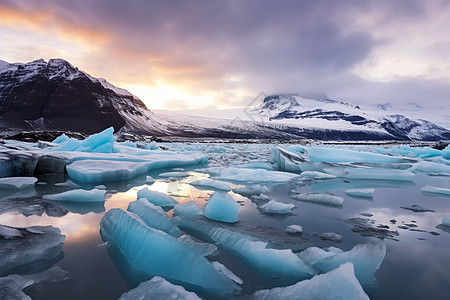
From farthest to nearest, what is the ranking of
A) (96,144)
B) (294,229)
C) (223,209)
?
(96,144) < (223,209) < (294,229)

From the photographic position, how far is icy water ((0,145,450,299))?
1.29 metres

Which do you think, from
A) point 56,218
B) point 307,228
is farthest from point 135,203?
point 307,228

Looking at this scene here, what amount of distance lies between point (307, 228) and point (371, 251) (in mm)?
884

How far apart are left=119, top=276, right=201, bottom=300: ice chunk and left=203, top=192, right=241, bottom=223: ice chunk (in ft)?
4.07

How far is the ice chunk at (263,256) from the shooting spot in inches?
55.7

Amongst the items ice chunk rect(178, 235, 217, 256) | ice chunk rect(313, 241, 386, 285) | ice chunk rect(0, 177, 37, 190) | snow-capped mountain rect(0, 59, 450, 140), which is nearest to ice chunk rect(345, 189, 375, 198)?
ice chunk rect(313, 241, 386, 285)

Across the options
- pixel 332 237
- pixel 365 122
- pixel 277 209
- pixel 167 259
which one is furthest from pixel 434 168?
pixel 365 122

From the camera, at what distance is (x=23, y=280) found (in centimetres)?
128

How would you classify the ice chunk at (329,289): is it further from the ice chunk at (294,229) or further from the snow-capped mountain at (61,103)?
the snow-capped mountain at (61,103)

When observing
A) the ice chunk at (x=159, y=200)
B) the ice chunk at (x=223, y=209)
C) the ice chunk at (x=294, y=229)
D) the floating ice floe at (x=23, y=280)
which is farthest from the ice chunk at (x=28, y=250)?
the ice chunk at (x=294, y=229)

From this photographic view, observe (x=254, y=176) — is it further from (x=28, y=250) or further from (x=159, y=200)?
(x=28, y=250)

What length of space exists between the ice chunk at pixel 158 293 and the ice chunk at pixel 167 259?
16 cm

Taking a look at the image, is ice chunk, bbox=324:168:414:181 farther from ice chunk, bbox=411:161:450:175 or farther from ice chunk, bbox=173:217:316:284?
ice chunk, bbox=173:217:316:284

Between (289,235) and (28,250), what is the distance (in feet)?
5.81
